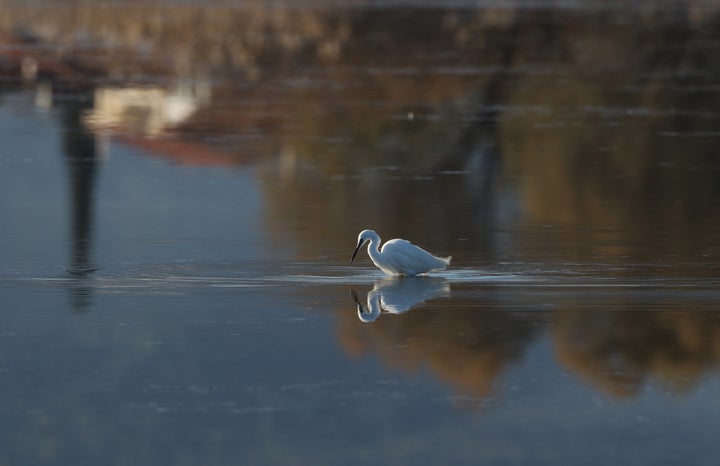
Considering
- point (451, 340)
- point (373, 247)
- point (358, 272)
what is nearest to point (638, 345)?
point (451, 340)

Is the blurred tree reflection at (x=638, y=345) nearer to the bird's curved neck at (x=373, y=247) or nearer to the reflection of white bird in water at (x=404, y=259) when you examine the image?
the reflection of white bird in water at (x=404, y=259)

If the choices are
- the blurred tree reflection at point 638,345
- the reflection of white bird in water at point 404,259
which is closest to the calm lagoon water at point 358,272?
the blurred tree reflection at point 638,345

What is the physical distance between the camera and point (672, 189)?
785 inches

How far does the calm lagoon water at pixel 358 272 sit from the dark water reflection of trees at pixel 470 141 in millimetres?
69

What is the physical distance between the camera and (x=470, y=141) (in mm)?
25109

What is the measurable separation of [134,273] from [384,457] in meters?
5.91

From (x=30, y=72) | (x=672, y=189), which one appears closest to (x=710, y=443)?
(x=672, y=189)

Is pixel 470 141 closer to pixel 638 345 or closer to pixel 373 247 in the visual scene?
pixel 373 247

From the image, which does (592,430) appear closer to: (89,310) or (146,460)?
(146,460)

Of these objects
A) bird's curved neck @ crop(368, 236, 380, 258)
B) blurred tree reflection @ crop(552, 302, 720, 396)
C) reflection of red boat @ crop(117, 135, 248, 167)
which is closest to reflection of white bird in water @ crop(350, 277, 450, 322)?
bird's curved neck @ crop(368, 236, 380, 258)

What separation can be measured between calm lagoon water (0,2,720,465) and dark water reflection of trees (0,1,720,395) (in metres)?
0.07

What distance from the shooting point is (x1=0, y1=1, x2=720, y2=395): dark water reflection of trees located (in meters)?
11.5

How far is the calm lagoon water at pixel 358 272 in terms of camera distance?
8.99 meters

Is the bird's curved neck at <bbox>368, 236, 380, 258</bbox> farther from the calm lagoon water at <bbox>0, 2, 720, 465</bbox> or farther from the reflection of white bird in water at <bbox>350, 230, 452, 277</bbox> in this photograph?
the calm lagoon water at <bbox>0, 2, 720, 465</bbox>
